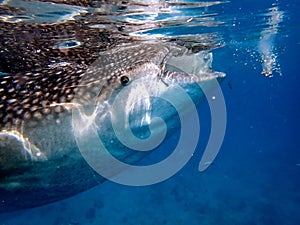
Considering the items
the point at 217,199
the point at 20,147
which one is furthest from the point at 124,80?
the point at 217,199

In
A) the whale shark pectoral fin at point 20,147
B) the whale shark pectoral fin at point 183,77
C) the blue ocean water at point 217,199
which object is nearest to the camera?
the whale shark pectoral fin at point 20,147

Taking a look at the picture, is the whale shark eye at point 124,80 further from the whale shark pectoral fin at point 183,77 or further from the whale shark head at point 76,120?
the whale shark pectoral fin at point 183,77

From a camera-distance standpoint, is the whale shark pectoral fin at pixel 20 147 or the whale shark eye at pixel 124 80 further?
the whale shark eye at pixel 124 80

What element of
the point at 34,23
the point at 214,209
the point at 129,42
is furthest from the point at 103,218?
the point at 34,23

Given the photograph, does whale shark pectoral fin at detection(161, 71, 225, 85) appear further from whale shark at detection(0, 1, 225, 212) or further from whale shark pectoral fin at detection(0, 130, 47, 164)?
whale shark pectoral fin at detection(0, 130, 47, 164)

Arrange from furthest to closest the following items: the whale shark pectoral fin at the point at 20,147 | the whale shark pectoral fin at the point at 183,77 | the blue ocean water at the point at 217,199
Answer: the blue ocean water at the point at 217,199 → the whale shark pectoral fin at the point at 183,77 → the whale shark pectoral fin at the point at 20,147

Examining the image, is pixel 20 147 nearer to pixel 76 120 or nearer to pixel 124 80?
pixel 76 120

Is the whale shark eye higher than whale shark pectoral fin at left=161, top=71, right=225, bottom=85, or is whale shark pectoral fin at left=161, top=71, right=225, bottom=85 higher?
whale shark pectoral fin at left=161, top=71, right=225, bottom=85

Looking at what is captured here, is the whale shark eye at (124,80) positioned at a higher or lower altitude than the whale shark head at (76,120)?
higher

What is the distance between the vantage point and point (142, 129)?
3.22 meters

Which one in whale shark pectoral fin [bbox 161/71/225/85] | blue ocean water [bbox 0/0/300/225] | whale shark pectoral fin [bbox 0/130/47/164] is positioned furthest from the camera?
blue ocean water [bbox 0/0/300/225]

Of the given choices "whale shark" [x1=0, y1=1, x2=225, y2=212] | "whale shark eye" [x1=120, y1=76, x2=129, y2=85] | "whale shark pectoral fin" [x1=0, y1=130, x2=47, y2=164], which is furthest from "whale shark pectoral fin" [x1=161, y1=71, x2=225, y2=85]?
"whale shark pectoral fin" [x1=0, y1=130, x2=47, y2=164]

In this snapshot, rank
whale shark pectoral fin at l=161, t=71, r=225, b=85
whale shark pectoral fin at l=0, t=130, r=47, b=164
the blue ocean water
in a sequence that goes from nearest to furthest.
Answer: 1. whale shark pectoral fin at l=0, t=130, r=47, b=164
2. whale shark pectoral fin at l=161, t=71, r=225, b=85
3. the blue ocean water

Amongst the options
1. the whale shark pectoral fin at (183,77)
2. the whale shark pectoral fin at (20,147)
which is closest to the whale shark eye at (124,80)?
the whale shark pectoral fin at (183,77)
